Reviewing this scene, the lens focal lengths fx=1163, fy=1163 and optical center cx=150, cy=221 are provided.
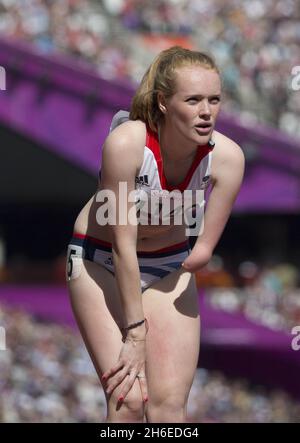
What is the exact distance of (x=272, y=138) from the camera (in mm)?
15039

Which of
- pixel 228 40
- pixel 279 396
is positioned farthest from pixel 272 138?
pixel 279 396

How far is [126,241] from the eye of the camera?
468cm

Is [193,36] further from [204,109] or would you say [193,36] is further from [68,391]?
[204,109]

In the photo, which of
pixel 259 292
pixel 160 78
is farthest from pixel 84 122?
pixel 160 78

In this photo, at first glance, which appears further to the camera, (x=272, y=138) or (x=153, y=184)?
(x=272, y=138)

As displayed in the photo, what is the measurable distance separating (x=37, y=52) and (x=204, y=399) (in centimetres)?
530

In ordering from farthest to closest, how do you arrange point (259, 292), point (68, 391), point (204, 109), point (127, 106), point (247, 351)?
point (259, 292) → point (127, 106) → point (247, 351) → point (68, 391) → point (204, 109)

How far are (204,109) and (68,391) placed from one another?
850 cm

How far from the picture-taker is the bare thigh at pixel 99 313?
15.6ft

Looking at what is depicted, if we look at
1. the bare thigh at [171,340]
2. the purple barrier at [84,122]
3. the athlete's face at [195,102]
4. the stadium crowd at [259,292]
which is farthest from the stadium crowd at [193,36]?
the athlete's face at [195,102]

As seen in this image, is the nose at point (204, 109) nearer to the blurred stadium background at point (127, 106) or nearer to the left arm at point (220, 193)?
the left arm at point (220, 193)

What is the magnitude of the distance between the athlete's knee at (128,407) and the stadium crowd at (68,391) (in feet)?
22.7

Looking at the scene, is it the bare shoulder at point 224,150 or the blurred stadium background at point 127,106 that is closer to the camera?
the bare shoulder at point 224,150
